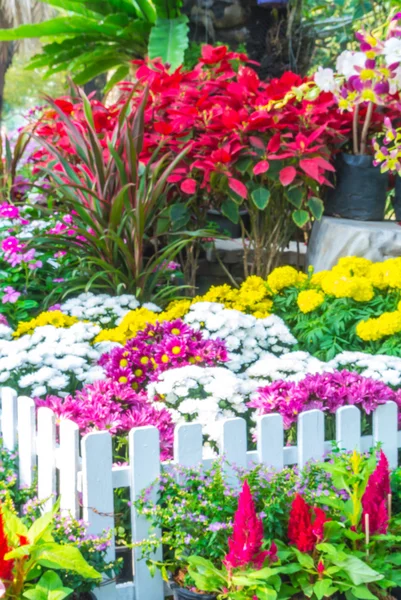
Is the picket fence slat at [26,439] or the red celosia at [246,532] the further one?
the picket fence slat at [26,439]

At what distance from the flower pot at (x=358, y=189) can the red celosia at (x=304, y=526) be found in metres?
2.31

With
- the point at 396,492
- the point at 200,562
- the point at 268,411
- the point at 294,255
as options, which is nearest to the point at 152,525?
the point at 200,562

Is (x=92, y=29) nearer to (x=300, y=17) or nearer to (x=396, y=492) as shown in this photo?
(x=300, y=17)

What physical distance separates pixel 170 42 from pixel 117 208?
2.09 m

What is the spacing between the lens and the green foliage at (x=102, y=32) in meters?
5.43

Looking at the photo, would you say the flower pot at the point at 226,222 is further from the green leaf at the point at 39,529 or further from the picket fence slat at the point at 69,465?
the green leaf at the point at 39,529

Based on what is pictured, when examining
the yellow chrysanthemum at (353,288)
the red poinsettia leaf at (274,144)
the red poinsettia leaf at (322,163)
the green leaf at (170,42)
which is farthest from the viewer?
the green leaf at (170,42)

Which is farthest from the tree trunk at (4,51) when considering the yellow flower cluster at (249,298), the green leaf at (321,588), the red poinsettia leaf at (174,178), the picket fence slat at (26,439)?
the green leaf at (321,588)

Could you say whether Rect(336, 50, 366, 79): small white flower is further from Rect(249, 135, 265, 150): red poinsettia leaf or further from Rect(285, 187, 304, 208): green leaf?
Rect(285, 187, 304, 208): green leaf

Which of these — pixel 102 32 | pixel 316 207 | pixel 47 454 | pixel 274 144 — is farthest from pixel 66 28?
pixel 47 454

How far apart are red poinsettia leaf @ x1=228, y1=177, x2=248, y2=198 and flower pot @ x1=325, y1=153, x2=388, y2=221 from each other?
0.60 m

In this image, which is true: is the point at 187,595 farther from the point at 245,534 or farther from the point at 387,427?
the point at 387,427

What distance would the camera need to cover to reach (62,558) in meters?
1.83

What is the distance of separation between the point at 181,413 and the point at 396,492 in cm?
71
